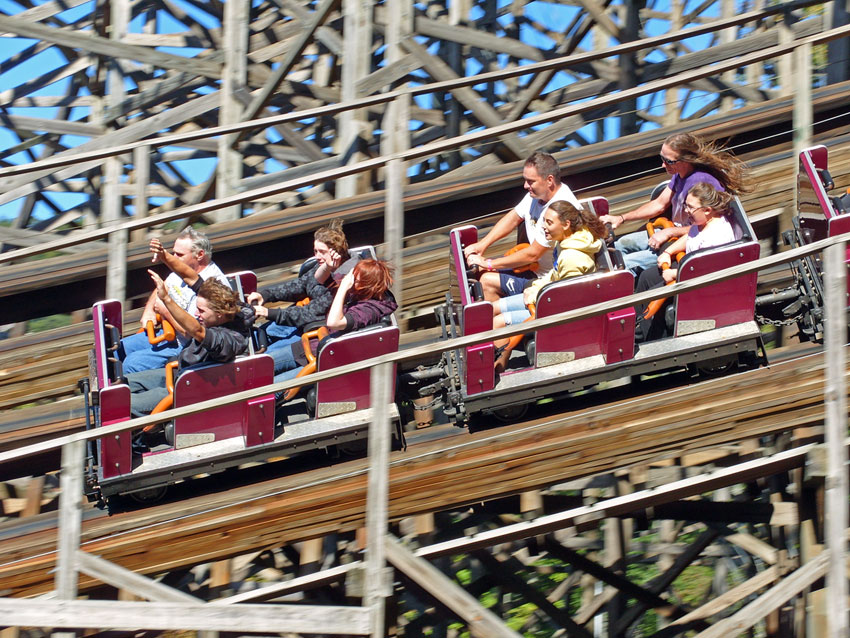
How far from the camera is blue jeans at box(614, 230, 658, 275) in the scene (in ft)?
18.6

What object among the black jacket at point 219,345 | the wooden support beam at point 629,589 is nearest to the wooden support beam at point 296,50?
the black jacket at point 219,345

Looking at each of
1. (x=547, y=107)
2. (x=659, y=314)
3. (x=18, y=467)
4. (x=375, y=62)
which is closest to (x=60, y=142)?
(x=375, y=62)

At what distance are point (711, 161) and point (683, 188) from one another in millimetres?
185

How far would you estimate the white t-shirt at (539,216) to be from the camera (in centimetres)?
564

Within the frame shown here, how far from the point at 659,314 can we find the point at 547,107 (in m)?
5.10

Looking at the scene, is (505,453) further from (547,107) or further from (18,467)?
Result: (547,107)

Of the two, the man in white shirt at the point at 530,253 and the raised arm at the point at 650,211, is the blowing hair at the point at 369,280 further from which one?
the raised arm at the point at 650,211

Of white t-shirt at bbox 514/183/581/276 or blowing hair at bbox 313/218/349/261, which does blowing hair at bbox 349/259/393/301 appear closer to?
blowing hair at bbox 313/218/349/261

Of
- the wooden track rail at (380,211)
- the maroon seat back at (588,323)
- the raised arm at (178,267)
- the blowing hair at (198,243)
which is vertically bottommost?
the maroon seat back at (588,323)

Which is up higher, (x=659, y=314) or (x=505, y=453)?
(x=659, y=314)

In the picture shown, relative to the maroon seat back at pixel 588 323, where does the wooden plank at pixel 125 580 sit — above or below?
below

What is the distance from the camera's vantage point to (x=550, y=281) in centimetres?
536

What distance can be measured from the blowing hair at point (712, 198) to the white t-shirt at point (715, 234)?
2.2 inches

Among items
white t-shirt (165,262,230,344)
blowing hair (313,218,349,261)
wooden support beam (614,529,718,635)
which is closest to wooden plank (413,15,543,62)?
blowing hair (313,218,349,261)
